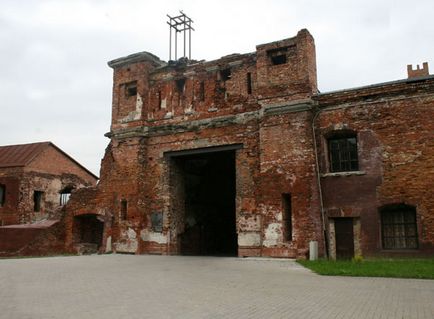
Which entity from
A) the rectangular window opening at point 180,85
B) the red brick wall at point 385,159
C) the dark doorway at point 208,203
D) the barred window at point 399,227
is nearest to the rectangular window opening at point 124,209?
the dark doorway at point 208,203

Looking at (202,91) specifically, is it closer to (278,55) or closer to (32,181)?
(278,55)

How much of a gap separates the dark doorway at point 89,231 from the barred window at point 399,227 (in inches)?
508

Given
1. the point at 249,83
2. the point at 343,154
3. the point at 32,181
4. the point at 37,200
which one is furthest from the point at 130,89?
the point at 37,200

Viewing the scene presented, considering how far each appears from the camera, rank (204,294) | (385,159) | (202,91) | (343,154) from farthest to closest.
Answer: (202,91) < (343,154) < (385,159) < (204,294)

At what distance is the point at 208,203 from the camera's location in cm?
2156

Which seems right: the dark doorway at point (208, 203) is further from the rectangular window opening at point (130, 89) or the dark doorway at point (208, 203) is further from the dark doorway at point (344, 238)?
the dark doorway at point (344, 238)

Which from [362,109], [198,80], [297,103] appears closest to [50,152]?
[198,80]

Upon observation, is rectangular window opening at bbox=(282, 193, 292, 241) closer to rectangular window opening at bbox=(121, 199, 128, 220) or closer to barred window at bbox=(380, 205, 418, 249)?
barred window at bbox=(380, 205, 418, 249)

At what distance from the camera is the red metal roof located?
29.3m

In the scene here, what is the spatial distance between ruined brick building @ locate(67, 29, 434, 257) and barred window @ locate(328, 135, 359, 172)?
0.04 m

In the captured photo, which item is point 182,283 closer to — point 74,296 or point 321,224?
point 74,296

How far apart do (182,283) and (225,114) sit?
9511 millimetres

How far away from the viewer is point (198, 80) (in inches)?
744

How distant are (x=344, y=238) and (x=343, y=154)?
3.06 m
